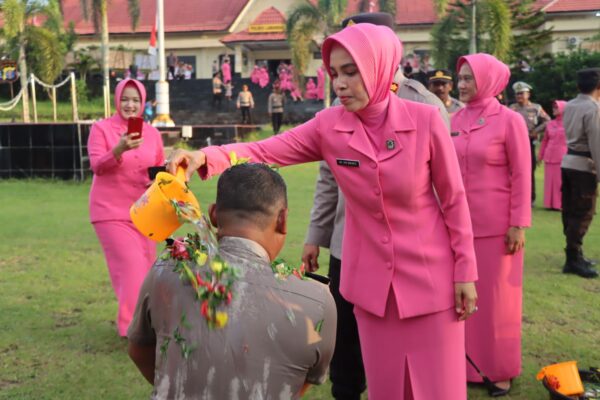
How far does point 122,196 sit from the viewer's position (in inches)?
215

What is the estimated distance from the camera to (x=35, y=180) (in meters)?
14.9

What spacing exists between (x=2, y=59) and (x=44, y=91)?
3362 mm

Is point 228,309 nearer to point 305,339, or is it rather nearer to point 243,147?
point 305,339

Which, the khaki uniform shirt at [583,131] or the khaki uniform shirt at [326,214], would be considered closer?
the khaki uniform shirt at [326,214]

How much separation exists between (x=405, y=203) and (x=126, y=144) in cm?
279

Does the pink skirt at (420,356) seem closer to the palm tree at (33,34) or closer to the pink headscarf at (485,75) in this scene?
the pink headscarf at (485,75)

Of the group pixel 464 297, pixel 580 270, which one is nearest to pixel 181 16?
pixel 580 270

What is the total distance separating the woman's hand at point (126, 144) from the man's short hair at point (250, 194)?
10.2 feet

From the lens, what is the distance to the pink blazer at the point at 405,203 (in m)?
2.78

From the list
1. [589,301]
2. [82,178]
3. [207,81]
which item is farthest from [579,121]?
[207,81]

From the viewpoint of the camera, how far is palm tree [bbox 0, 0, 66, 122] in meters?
28.6

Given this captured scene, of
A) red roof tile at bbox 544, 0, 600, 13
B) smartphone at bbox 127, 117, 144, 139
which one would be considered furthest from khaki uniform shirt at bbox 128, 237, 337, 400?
red roof tile at bbox 544, 0, 600, 13

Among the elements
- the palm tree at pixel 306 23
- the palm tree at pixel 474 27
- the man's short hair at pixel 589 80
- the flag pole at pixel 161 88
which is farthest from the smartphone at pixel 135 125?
the palm tree at pixel 306 23

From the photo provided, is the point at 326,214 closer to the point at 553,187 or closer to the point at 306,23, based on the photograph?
the point at 553,187
